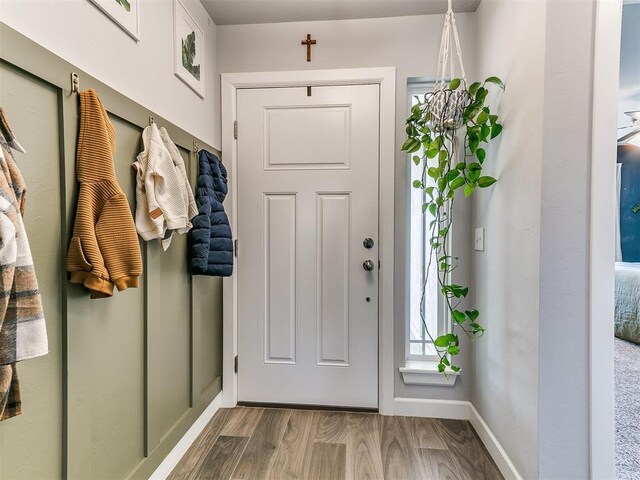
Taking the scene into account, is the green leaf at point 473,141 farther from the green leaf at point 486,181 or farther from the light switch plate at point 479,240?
the light switch plate at point 479,240

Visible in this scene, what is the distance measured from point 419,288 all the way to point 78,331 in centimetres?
167

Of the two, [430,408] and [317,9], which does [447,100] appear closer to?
[317,9]

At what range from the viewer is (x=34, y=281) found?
693 millimetres

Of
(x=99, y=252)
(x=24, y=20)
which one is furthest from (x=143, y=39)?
(x=99, y=252)

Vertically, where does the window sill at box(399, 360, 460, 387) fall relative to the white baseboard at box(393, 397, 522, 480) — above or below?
above

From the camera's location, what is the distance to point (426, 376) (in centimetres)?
185

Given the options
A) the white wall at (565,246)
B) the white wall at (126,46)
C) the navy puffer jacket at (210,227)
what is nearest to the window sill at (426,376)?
the white wall at (565,246)

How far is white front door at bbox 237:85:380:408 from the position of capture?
189 cm

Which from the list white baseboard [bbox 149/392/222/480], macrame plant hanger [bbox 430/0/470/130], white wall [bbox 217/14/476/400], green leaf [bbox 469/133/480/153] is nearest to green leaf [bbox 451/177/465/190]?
green leaf [bbox 469/133/480/153]

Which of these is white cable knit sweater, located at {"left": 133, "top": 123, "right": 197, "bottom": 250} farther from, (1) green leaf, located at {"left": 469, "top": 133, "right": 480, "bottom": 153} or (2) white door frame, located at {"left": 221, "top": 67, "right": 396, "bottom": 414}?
(1) green leaf, located at {"left": 469, "top": 133, "right": 480, "bottom": 153}

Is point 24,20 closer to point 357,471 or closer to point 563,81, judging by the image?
point 563,81

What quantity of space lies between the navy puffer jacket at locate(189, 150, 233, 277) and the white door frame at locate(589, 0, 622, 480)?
1.56m

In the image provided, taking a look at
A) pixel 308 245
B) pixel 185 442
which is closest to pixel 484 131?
pixel 308 245

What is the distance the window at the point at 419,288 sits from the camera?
194 centimetres
